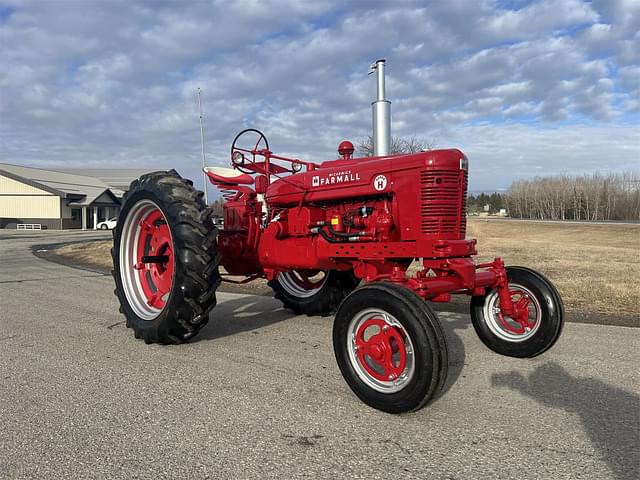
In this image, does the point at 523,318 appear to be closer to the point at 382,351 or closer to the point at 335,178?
the point at 382,351

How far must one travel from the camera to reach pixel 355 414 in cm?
310

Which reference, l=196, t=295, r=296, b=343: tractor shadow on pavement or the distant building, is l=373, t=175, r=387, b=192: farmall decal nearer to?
l=196, t=295, r=296, b=343: tractor shadow on pavement

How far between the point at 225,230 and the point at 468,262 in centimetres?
290

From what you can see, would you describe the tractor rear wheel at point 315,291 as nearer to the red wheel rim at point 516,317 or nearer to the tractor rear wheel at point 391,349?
the red wheel rim at point 516,317

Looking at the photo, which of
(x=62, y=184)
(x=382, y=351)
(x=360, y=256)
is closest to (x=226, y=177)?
(x=360, y=256)

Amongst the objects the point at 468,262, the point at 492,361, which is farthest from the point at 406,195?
the point at 492,361

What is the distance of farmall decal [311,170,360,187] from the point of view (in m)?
4.36

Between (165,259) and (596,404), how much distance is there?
4199 mm

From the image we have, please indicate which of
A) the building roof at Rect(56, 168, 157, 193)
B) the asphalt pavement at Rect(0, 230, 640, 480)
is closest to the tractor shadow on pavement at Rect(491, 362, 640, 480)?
the asphalt pavement at Rect(0, 230, 640, 480)

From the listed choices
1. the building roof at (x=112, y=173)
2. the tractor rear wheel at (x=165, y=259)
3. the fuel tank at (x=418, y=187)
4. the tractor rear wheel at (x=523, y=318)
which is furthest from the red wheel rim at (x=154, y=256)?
the building roof at (x=112, y=173)

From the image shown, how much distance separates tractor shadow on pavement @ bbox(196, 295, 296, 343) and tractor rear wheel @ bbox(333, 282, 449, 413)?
212 cm

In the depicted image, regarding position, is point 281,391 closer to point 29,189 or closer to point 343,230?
point 343,230

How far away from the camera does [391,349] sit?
10.7ft

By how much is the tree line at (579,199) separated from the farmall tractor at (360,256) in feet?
230
